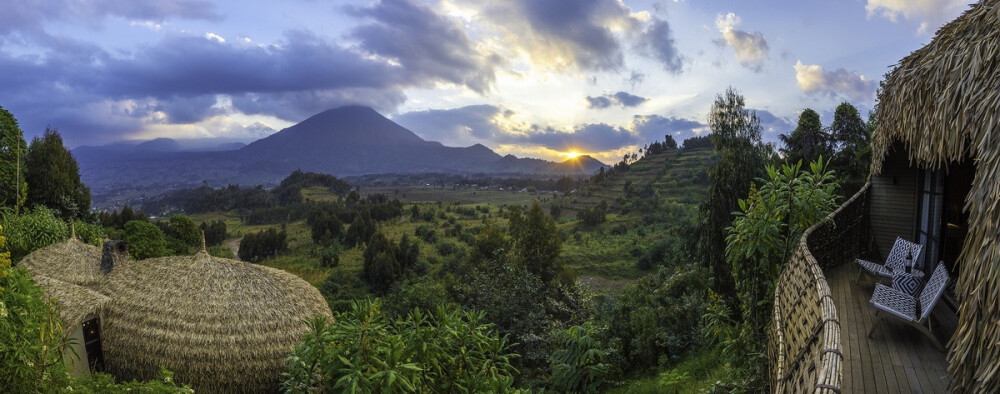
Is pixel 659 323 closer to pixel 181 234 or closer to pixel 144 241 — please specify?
pixel 144 241

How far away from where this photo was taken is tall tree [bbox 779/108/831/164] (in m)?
19.9

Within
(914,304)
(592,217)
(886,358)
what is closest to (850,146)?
(914,304)

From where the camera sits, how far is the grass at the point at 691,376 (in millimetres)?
7973

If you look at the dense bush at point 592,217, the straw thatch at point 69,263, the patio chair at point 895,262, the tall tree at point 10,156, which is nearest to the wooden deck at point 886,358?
the patio chair at point 895,262

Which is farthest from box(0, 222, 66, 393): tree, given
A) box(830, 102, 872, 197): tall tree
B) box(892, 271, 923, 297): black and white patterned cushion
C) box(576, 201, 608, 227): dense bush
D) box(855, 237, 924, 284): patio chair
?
box(576, 201, 608, 227): dense bush

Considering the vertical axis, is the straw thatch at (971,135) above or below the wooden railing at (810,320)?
above

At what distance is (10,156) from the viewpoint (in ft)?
60.6

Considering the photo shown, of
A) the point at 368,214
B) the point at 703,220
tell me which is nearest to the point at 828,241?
the point at 703,220

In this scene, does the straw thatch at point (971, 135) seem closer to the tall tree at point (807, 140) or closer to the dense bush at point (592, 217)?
the tall tree at point (807, 140)

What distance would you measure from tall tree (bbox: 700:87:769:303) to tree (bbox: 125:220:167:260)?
25.1 m

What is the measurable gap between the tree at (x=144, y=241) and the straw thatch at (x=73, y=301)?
591 inches

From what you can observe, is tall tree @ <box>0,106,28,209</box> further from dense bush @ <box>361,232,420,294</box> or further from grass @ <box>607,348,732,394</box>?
grass @ <box>607,348,732,394</box>

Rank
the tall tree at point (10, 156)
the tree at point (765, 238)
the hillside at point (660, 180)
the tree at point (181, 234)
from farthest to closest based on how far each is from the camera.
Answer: the hillside at point (660, 180), the tree at point (181, 234), the tall tree at point (10, 156), the tree at point (765, 238)

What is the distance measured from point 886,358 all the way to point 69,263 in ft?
53.0
